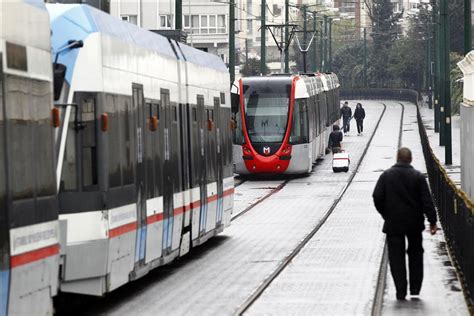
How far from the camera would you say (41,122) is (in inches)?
473

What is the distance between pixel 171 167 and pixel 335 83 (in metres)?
54.9

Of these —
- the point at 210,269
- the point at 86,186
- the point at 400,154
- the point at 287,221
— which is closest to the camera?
the point at 86,186

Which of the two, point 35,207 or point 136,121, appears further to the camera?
point 136,121

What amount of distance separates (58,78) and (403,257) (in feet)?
15.0

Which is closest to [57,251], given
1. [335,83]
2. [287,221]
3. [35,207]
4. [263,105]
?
[35,207]

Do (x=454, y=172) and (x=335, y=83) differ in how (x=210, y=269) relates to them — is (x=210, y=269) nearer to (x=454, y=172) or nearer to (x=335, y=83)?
(x=454, y=172)

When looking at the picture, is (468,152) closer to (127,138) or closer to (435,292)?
(435,292)

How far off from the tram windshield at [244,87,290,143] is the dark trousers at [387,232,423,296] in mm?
28288

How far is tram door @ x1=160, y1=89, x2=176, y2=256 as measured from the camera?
18781 millimetres

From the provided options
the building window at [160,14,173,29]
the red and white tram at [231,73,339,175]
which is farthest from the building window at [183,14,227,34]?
the red and white tram at [231,73,339,175]

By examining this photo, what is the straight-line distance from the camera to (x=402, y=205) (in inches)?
652

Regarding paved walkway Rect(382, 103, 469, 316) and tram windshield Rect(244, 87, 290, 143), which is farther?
tram windshield Rect(244, 87, 290, 143)

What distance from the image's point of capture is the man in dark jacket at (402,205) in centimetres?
1650

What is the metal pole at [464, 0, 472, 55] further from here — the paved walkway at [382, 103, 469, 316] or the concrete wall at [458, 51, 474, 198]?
the paved walkway at [382, 103, 469, 316]
